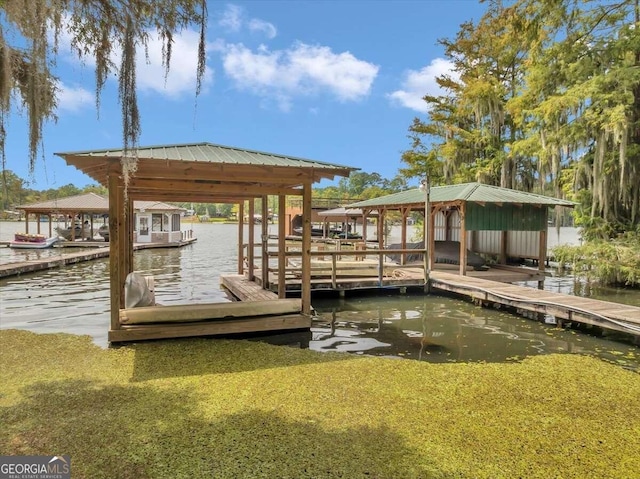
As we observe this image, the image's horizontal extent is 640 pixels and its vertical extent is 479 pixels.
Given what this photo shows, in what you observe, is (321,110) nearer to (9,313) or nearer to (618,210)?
(618,210)

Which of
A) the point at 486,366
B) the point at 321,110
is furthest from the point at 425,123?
the point at 321,110

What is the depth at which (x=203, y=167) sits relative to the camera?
236 inches

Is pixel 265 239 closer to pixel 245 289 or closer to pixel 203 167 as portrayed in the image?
pixel 245 289

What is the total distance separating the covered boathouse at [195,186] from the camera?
5.78m

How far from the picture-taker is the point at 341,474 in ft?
9.24

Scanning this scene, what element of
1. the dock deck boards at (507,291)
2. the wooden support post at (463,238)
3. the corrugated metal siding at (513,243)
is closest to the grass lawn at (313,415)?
the dock deck boards at (507,291)

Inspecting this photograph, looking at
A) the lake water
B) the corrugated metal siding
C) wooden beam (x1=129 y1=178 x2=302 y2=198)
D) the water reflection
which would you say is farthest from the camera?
the corrugated metal siding

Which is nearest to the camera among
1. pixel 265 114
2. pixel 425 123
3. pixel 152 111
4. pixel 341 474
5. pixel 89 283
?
pixel 341 474

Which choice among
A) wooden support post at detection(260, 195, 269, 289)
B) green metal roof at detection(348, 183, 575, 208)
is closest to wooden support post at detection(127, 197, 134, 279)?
wooden support post at detection(260, 195, 269, 289)

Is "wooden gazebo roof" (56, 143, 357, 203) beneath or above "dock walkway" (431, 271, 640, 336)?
above

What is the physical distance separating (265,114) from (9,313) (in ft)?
97.8

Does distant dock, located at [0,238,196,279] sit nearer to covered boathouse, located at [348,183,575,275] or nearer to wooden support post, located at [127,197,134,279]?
wooden support post, located at [127,197,134,279]

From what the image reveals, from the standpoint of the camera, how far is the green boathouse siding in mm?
12344

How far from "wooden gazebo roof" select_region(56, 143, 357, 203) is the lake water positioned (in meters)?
2.56
